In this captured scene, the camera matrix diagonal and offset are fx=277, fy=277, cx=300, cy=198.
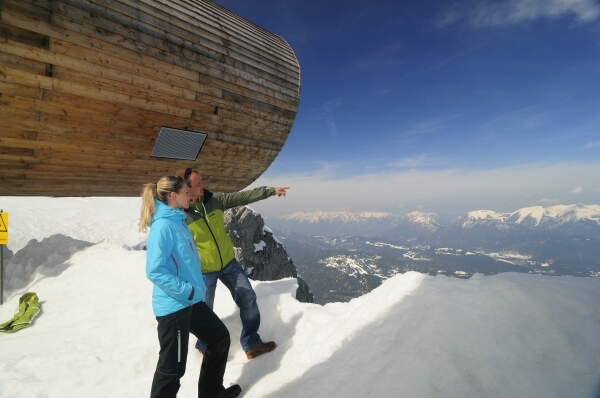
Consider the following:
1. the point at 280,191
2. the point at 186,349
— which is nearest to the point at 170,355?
the point at 186,349

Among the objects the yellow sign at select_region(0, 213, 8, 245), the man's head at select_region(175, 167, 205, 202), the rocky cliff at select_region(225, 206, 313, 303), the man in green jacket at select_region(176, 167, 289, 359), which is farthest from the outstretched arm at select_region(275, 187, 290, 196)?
the rocky cliff at select_region(225, 206, 313, 303)

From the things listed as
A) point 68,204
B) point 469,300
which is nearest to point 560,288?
point 469,300

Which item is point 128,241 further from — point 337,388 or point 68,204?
point 337,388

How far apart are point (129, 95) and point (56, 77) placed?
2.76 ft

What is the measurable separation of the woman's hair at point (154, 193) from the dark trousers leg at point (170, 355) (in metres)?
0.98

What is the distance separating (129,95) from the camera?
423cm

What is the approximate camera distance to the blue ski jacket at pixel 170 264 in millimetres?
2697

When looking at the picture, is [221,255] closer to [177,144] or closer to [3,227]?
[177,144]

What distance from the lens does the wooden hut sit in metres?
3.49

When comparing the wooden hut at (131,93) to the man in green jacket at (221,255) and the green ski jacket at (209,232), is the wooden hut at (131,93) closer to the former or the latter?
the man in green jacket at (221,255)

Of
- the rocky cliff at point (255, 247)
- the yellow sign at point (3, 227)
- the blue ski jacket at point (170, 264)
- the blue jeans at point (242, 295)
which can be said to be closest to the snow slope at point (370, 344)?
the blue jeans at point (242, 295)

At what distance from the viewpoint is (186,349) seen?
9.47 feet

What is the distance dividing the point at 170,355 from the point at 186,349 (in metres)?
0.18

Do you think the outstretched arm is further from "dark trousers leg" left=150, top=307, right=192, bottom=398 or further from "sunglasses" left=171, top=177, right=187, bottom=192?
"dark trousers leg" left=150, top=307, right=192, bottom=398
